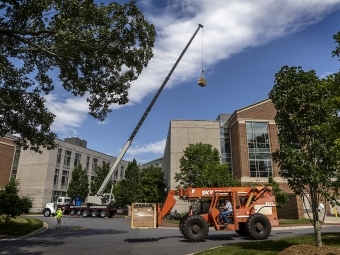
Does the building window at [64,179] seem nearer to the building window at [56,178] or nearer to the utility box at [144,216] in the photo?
the building window at [56,178]

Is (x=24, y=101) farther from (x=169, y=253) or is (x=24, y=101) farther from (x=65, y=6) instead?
(x=169, y=253)

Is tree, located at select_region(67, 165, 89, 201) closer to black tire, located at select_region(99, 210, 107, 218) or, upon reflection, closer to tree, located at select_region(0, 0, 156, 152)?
black tire, located at select_region(99, 210, 107, 218)

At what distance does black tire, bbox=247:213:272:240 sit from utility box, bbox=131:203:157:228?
469 cm

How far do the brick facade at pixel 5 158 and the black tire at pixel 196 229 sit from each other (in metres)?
51.8

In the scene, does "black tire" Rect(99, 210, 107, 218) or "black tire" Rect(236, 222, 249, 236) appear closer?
"black tire" Rect(236, 222, 249, 236)

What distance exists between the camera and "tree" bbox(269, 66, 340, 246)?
9.76m

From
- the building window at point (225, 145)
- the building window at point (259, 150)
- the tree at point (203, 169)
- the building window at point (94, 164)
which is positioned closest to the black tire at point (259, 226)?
the tree at point (203, 169)

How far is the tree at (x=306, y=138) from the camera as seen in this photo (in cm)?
976

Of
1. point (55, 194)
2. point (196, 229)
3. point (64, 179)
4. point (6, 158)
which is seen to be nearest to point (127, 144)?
point (196, 229)

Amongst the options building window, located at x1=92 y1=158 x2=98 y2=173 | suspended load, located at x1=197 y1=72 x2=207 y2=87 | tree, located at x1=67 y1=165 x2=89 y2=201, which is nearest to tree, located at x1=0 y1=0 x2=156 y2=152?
suspended load, located at x1=197 y1=72 x2=207 y2=87

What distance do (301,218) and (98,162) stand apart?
51171 mm

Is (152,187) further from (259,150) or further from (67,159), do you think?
(67,159)

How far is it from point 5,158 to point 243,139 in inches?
1744

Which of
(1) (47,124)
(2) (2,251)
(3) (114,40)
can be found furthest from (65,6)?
(2) (2,251)
